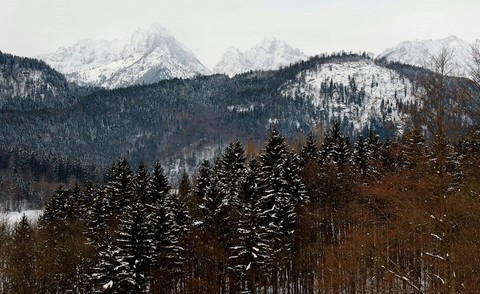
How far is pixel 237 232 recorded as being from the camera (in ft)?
142

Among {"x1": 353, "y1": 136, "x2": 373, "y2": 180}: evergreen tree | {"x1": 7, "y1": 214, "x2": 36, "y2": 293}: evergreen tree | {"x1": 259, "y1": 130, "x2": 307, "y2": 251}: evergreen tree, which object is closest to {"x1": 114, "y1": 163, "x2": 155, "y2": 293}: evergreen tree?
{"x1": 259, "y1": 130, "x2": 307, "y2": 251}: evergreen tree

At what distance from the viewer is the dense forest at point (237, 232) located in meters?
39.7

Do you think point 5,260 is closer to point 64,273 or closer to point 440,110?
point 64,273

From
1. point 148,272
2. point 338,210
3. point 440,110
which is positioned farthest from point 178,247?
point 440,110

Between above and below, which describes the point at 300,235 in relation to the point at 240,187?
below

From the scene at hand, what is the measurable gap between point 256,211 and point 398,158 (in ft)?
76.1

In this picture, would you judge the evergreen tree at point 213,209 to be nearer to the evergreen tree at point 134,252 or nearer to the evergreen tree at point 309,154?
the evergreen tree at point 134,252

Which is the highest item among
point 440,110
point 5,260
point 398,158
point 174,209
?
point 440,110

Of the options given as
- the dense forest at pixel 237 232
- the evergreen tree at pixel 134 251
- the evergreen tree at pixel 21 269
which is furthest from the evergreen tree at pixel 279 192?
the evergreen tree at pixel 21 269

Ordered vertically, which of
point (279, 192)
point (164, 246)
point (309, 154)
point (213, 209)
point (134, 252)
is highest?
point (309, 154)

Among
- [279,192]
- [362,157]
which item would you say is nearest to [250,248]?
[279,192]

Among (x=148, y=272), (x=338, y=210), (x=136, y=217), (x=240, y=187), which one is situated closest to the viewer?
(x=136, y=217)

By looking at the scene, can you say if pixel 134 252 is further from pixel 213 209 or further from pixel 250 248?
pixel 250 248

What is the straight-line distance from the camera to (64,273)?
48750 millimetres
